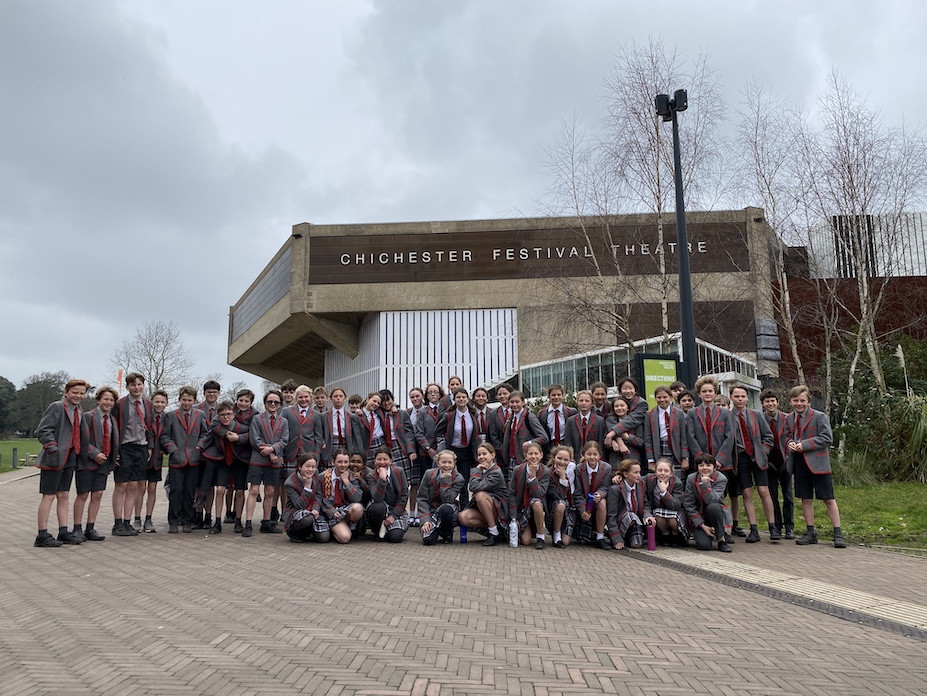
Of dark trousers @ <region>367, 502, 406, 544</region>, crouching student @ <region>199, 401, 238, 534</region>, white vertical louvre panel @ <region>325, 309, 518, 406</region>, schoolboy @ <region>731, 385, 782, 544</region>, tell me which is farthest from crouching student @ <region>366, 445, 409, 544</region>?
white vertical louvre panel @ <region>325, 309, 518, 406</region>

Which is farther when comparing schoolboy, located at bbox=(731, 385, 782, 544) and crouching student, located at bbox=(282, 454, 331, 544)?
schoolboy, located at bbox=(731, 385, 782, 544)

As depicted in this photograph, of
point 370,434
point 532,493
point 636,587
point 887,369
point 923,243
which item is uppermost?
point 923,243

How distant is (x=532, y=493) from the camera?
8.48 metres

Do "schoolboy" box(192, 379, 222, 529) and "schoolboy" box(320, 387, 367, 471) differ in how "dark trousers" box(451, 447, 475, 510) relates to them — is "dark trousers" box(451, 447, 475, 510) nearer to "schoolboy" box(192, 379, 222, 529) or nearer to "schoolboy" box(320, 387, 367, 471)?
"schoolboy" box(320, 387, 367, 471)

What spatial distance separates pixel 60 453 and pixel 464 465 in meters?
5.05

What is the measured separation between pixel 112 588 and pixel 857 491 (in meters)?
11.7

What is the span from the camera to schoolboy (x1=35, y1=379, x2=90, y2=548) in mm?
8172

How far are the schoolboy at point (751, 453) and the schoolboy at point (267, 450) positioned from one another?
583cm

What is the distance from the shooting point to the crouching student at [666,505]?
8.25 m

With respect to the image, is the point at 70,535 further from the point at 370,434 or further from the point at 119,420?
the point at 370,434

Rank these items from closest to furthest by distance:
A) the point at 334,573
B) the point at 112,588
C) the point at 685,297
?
the point at 112,588
the point at 334,573
the point at 685,297

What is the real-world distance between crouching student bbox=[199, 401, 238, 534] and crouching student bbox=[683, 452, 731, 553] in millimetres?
5825

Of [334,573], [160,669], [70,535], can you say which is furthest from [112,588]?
[70,535]

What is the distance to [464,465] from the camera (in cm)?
1010
